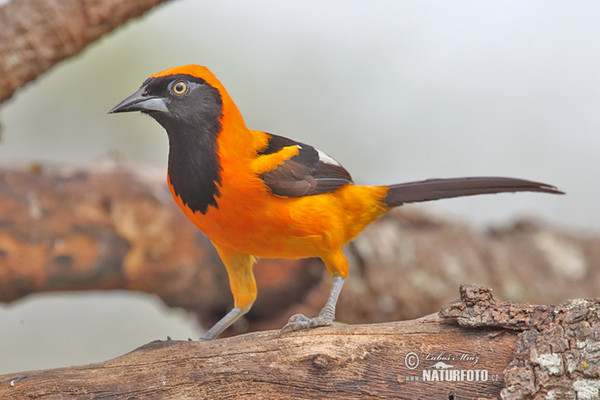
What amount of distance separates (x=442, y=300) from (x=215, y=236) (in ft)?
14.6

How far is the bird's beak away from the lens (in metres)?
3.57

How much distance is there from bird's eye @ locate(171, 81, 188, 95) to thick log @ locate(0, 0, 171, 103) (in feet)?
9.15

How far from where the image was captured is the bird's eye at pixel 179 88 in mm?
3691

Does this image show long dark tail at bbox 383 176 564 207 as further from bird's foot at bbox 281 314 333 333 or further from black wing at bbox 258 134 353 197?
bird's foot at bbox 281 314 333 333

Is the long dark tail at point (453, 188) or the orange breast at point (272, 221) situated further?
the long dark tail at point (453, 188)

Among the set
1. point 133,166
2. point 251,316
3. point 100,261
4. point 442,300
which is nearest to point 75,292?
point 100,261

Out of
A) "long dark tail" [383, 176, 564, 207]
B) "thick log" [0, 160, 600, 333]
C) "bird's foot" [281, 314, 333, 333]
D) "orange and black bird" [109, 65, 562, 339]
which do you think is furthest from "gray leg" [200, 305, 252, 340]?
"thick log" [0, 160, 600, 333]

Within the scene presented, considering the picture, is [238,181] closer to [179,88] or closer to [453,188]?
[179,88]

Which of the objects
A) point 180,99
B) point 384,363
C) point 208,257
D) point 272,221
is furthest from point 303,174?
point 208,257

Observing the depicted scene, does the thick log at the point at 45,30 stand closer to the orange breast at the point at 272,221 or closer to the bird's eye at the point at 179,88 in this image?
the bird's eye at the point at 179,88

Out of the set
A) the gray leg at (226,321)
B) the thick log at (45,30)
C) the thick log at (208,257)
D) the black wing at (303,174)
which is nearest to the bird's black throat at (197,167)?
the black wing at (303,174)

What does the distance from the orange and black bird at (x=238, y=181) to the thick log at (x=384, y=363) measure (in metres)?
0.33

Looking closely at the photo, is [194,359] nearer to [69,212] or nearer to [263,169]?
[263,169]

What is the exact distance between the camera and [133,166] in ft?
25.6
